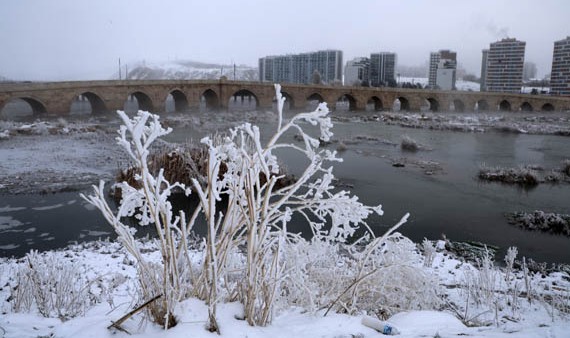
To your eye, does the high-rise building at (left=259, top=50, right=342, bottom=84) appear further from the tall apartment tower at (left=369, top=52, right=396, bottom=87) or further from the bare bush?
the bare bush

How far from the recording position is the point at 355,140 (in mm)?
21125

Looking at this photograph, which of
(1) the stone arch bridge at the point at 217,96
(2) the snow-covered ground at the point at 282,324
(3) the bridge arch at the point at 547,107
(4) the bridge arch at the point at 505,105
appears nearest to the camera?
(2) the snow-covered ground at the point at 282,324

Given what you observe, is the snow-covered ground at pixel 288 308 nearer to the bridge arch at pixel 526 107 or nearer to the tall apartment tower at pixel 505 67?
the bridge arch at pixel 526 107

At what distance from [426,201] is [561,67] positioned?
62.8 meters

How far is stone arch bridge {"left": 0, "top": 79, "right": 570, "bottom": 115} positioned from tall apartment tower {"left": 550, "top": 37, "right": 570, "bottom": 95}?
11729 mm

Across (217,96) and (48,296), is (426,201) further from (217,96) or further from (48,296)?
(217,96)

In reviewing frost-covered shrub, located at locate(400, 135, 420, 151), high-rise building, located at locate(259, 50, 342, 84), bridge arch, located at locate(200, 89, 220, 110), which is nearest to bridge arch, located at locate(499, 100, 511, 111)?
bridge arch, located at locate(200, 89, 220, 110)

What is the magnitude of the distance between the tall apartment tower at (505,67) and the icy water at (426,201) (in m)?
72.6

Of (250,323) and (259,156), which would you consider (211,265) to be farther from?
(259,156)

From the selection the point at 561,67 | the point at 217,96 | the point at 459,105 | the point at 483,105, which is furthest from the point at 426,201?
the point at 561,67

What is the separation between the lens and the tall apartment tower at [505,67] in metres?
83.4

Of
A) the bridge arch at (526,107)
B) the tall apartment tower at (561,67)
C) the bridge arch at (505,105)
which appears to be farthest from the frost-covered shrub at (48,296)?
the tall apartment tower at (561,67)

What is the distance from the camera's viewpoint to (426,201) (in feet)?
34.6

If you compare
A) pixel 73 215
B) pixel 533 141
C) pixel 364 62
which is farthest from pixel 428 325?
pixel 364 62
